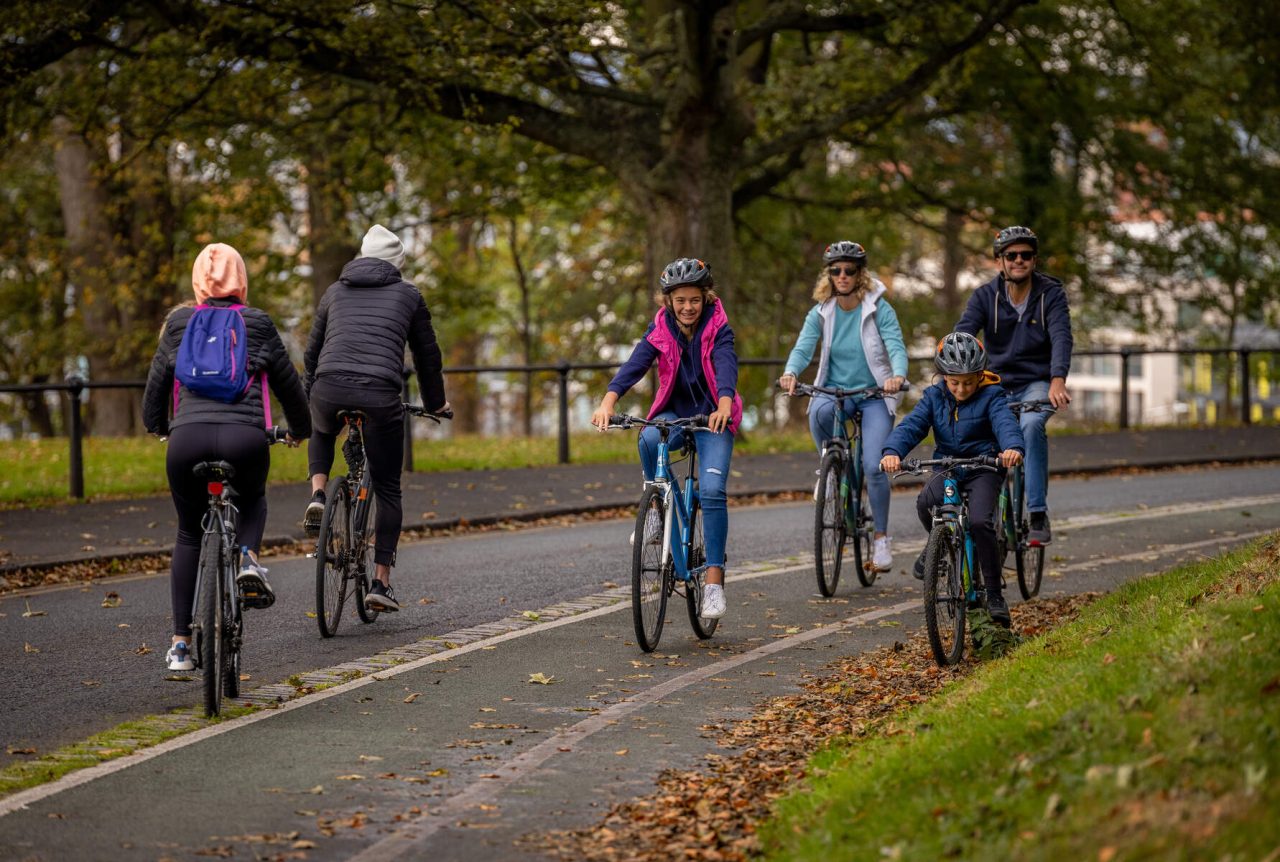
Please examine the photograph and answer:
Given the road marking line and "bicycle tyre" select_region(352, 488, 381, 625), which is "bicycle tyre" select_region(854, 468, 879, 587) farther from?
"bicycle tyre" select_region(352, 488, 381, 625)

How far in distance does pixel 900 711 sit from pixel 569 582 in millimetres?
4551

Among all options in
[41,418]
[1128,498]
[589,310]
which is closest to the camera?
[1128,498]

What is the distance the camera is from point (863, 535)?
1113cm

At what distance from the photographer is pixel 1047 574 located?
11.6 m

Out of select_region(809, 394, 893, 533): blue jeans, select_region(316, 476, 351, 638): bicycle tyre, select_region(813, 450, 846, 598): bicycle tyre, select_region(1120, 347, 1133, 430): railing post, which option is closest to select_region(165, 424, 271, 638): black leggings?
select_region(316, 476, 351, 638): bicycle tyre

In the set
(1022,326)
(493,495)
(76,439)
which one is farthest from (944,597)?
(76,439)

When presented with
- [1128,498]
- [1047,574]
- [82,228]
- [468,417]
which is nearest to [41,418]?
[468,417]

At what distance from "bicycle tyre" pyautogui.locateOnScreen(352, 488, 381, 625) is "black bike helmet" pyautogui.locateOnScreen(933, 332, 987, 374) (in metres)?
3.17

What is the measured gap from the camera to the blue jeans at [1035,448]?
1059cm

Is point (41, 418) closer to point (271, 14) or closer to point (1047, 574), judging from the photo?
point (271, 14)

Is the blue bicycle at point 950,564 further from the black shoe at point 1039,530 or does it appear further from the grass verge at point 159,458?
the grass verge at point 159,458

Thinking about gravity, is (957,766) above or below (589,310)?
below

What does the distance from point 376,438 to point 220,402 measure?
187cm

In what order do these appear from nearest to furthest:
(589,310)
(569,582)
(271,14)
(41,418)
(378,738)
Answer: (378,738)
(569,582)
(271,14)
(589,310)
(41,418)
